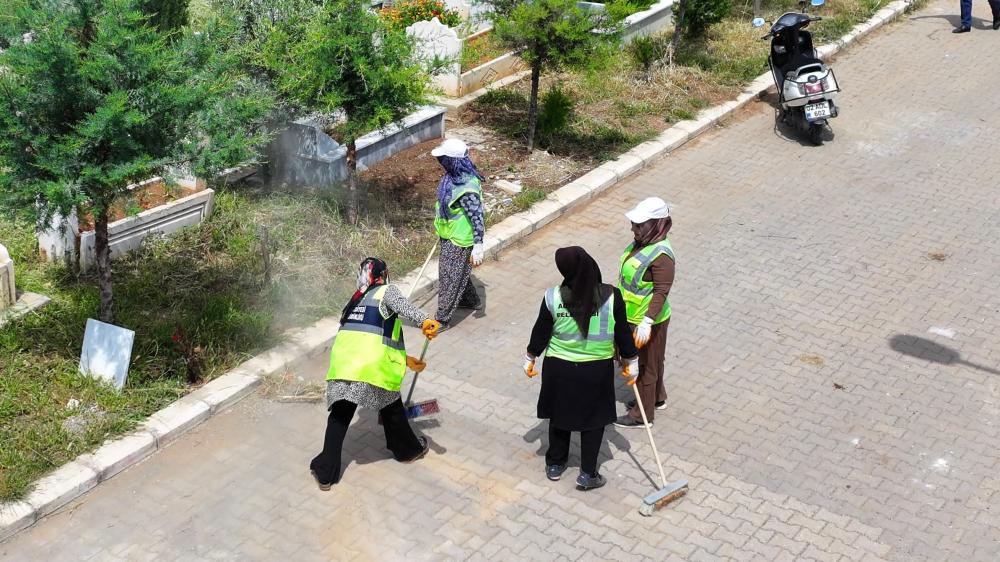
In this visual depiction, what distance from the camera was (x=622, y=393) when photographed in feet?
24.3

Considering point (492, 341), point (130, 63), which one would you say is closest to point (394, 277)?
point (492, 341)

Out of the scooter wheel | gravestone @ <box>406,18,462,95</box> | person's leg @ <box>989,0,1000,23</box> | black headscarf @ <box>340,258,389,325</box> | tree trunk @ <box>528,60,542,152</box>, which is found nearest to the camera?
black headscarf @ <box>340,258,389,325</box>

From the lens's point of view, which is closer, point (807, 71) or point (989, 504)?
point (989, 504)

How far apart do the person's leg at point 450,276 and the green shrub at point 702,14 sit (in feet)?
21.9

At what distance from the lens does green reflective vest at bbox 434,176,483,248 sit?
7770 millimetres

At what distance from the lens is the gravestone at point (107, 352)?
6.96 metres

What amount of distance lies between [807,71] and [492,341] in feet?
17.9

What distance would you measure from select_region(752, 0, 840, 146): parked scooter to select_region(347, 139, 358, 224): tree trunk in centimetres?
482

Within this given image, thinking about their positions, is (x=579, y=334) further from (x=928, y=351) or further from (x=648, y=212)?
(x=928, y=351)

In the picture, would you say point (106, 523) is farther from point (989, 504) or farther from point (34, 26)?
point (989, 504)

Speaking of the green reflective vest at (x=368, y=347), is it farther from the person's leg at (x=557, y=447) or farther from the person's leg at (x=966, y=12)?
the person's leg at (x=966, y=12)

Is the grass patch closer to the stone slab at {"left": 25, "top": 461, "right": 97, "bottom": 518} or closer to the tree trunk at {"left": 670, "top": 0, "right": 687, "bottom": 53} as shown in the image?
the stone slab at {"left": 25, "top": 461, "right": 97, "bottom": 518}

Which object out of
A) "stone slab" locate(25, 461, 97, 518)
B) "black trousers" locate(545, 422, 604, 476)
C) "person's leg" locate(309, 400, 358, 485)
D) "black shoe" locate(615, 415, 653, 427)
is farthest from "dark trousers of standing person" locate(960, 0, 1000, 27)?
"stone slab" locate(25, 461, 97, 518)

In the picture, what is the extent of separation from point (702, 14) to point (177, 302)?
8.22m
